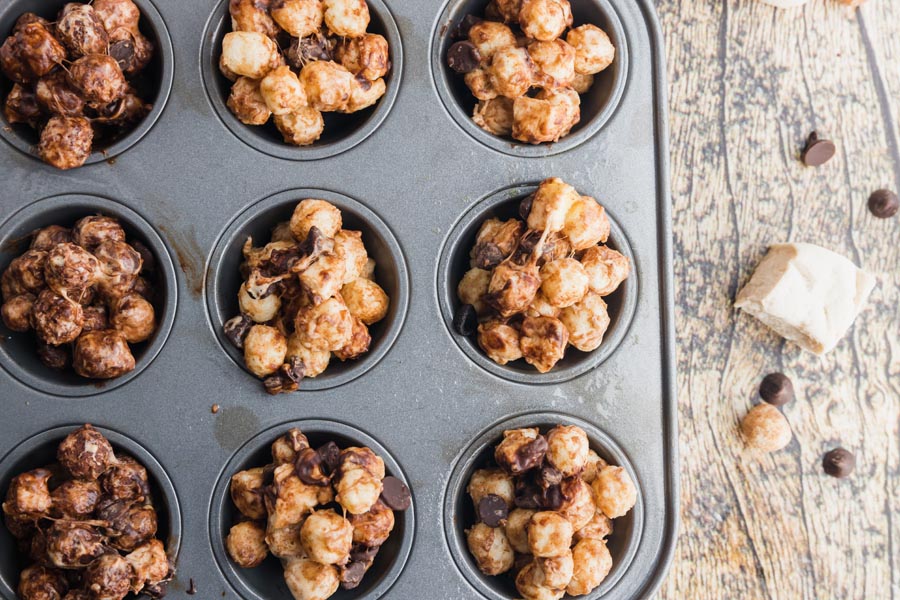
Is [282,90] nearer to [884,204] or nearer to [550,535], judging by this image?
[550,535]

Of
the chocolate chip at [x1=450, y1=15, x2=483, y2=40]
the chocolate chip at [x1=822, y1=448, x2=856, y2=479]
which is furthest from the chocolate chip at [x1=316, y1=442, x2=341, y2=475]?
the chocolate chip at [x1=822, y1=448, x2=856, y2=479]

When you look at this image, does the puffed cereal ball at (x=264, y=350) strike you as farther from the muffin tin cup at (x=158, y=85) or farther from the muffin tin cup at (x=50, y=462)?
the muffin tin cup at (x=158, y=85)

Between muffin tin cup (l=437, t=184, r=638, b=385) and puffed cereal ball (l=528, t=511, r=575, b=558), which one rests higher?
muffin tin cup (l=437, t=184, r=638, b=385)

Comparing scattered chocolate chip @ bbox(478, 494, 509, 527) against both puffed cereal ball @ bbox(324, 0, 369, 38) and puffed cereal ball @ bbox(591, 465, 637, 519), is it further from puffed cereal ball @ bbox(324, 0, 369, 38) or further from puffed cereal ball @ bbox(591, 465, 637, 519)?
puffed cereal ball @ bbox(324, 0, 369, 38)

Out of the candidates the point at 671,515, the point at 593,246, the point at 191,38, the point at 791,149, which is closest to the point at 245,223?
the point at 191,38

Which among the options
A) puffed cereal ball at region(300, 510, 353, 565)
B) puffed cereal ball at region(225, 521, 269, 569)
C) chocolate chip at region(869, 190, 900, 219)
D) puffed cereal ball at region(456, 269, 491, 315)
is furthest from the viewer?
chocolate chip at region(869, 190, 900, 219)

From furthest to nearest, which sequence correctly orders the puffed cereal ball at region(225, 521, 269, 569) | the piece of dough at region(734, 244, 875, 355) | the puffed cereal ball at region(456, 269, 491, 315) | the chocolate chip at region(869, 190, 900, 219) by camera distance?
the chocolate chip at region(869, 190, 900, 219) → the piece of dough at region(734, 244, 875, 355) → the puffed cereal ball at region(456, 269, 491, 315) → the puffed cereal ball at region(225, 521, 269, 569)

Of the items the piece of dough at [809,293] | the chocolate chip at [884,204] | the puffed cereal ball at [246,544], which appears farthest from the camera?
the chocolate chip at [884,204]

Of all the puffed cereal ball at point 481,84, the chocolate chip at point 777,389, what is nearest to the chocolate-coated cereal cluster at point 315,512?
the puffed cereal ball at point 481,84
